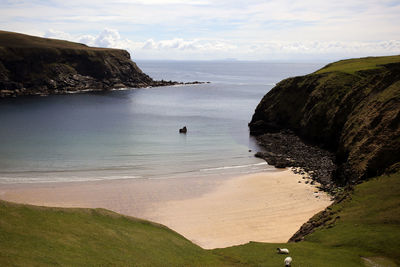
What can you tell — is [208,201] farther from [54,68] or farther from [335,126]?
[54,68]

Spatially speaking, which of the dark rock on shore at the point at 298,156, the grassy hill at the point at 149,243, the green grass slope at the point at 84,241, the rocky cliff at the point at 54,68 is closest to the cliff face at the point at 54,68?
the rocky cliff at the point at 54,68

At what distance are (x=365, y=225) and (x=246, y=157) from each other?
124ft

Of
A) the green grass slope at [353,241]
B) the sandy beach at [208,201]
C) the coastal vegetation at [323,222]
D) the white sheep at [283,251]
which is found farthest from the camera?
the sandy beach at [208,201]

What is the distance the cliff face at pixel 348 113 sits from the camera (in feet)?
151

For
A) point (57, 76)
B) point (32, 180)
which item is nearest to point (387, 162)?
point (32, 180)

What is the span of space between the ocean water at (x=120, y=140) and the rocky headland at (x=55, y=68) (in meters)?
20.5

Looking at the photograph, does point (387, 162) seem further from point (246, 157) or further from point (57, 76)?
point (57, 76)

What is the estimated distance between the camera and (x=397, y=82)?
5559 centimetres

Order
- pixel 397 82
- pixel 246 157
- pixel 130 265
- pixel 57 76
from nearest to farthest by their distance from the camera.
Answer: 1. pixel 130 265
2. pixel 397 82
3. pixel 246 157
4. pixel 57 76

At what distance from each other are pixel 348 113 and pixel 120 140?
45.4 m

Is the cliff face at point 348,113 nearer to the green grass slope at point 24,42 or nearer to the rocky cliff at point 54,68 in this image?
the rocky cliff at point 54,68

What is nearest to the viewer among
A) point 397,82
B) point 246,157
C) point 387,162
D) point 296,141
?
point 387,162

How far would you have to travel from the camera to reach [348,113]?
214 feet

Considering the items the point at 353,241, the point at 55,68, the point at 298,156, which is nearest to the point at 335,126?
the point at 298,156
